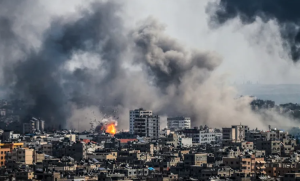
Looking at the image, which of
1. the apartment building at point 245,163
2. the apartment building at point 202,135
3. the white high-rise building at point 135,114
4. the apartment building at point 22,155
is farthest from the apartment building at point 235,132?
the apartment building at point 245,163

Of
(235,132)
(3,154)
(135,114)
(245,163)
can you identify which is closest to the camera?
(245,163)

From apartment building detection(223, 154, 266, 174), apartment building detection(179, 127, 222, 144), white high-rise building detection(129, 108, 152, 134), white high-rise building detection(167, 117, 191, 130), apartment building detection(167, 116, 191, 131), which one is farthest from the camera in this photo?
white high-rise building detection(167, 117, 191, 130)

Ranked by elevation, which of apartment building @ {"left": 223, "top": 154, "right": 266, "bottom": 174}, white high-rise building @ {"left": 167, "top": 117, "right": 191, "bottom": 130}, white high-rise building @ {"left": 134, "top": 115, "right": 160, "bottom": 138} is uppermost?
white high-rise building @ {"left": 167, "top": 117, "right": 191, "bottom": 130}

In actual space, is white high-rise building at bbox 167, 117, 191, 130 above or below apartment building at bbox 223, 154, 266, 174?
above

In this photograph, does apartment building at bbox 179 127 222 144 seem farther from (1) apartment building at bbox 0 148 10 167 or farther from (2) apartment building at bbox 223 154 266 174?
(2) apartment building at bbox 223 154 266 174

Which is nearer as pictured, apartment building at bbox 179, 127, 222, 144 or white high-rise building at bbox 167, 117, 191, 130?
apartment building at bbox 179, 127, 222, 144

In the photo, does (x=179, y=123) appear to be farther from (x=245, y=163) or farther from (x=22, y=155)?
(x=245, y=163)

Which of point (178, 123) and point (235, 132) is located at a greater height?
point (178, 123)

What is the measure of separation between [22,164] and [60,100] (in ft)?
200

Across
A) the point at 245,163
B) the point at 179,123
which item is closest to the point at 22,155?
the point at 245,163

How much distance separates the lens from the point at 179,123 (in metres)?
140

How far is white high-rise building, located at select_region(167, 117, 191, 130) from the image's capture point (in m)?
139

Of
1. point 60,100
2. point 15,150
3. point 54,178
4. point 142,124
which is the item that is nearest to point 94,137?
point 142,124

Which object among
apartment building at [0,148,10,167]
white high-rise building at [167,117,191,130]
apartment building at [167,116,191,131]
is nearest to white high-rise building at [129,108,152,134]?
apartment building at [167,116,191,131]
